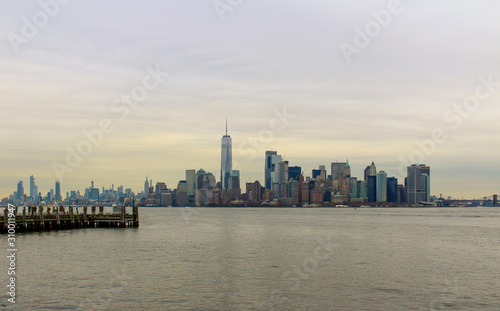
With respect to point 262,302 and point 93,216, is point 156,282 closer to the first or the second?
point 262,302

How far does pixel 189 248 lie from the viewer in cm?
6381

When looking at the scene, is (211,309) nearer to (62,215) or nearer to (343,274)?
(343,274)

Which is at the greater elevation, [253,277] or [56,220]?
[56,220]

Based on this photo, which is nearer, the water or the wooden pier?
the water

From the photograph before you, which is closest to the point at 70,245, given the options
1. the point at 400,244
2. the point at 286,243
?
the point at 286,243

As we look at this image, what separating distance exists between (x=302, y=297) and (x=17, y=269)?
25.2m

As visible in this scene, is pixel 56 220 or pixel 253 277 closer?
pixel 253 277

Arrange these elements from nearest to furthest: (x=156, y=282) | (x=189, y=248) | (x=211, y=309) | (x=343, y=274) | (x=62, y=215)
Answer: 1. (x=211, y=309)
2. (x=156, y=282)
3. (x=343, y=274)
4. (x=189, y=248)
5. (x=62, y=215)

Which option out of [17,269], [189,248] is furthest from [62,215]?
[17,269]

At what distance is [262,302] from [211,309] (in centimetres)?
350

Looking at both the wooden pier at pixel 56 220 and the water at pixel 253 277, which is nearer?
the water at pixel 253 277

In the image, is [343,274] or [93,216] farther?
[93,216]

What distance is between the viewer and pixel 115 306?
3192 cm

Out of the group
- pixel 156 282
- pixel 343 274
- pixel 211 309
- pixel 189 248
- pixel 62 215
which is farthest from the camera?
pixel 62 215
